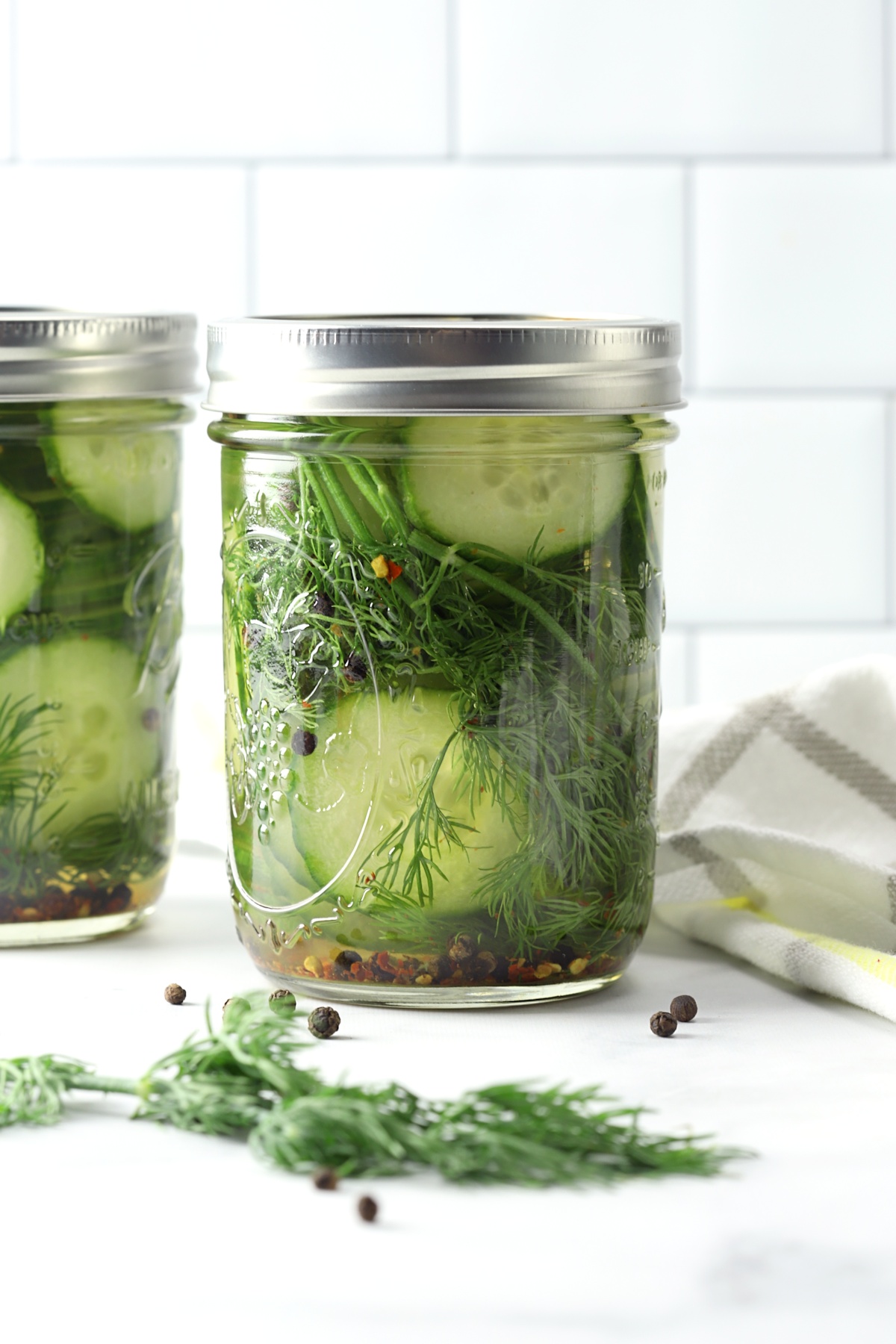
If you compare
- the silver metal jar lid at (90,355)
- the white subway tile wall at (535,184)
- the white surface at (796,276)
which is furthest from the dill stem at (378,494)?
the white surface at (796,276)

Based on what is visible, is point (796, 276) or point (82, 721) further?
point (796, 276)

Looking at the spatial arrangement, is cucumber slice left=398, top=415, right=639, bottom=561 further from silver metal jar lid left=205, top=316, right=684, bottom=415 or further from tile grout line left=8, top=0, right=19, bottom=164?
tile grout line left=8, top=0, right=19, bottom=164

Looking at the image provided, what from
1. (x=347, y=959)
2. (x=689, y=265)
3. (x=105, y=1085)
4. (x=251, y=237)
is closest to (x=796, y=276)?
(x=689, y=265)

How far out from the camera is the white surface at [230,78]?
119cm

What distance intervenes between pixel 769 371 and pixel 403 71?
361 millimetres

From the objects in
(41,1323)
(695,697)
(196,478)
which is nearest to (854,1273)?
(41,1323)

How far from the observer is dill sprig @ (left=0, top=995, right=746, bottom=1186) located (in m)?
0.49

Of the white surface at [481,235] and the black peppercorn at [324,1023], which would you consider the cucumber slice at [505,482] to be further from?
the white surface at [481,235]

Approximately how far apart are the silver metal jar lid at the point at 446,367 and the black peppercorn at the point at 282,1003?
0.73 ft

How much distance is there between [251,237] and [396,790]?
735 millimetres

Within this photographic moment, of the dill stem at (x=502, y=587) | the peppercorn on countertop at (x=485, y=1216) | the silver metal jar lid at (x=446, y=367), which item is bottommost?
the peppercorn on countertop at (x=485, y=1216)

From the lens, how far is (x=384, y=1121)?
0.50 m

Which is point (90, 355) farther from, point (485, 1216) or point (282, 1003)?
point (485, 1216)

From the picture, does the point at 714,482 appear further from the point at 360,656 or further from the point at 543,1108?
the point at 543,1108
